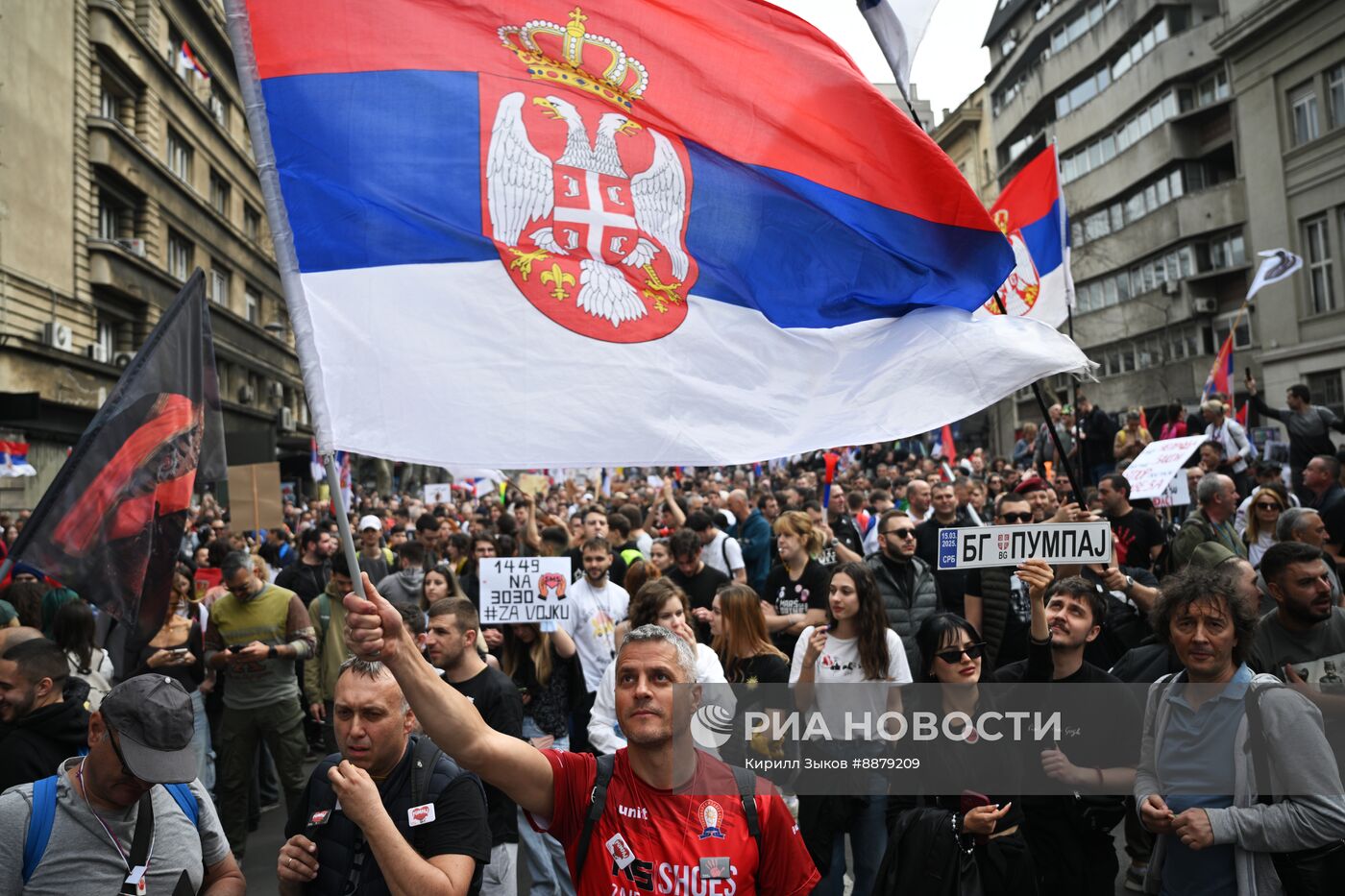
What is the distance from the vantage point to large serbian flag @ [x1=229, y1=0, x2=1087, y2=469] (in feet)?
12.2

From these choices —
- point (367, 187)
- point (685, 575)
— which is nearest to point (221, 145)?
point (685, 575)

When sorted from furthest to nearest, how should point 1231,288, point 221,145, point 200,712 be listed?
point 221,145, point 1231,288, point 200,712

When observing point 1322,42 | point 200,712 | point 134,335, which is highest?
point 1322,42

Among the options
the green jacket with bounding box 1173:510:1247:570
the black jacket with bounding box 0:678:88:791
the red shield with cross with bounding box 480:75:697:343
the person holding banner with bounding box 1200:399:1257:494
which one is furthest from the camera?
the person holding banner with bounding box 1200:399:1257:494

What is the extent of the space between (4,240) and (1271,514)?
2604 cm

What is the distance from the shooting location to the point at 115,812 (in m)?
3.47

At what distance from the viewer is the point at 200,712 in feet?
24.8

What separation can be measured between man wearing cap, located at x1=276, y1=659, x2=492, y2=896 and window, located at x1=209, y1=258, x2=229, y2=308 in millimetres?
40564

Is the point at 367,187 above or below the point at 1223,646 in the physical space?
above

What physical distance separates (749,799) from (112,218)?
34.1 meters

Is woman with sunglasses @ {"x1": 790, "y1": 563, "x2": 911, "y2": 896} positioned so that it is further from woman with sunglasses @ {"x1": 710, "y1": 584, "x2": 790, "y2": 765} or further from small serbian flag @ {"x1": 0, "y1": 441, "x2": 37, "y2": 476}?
small serbian flag @ {"x1": 0, "y1": 441, "x2": 37, "y2": 476}

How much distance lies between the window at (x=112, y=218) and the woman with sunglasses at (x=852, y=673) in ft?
101

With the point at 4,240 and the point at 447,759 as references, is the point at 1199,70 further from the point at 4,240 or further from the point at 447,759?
the point at 447,759

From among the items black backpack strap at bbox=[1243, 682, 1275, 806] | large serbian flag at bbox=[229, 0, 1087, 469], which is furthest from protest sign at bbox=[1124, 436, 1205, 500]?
black backpack strap at bbox=[1243, 682, 1275, 806]
